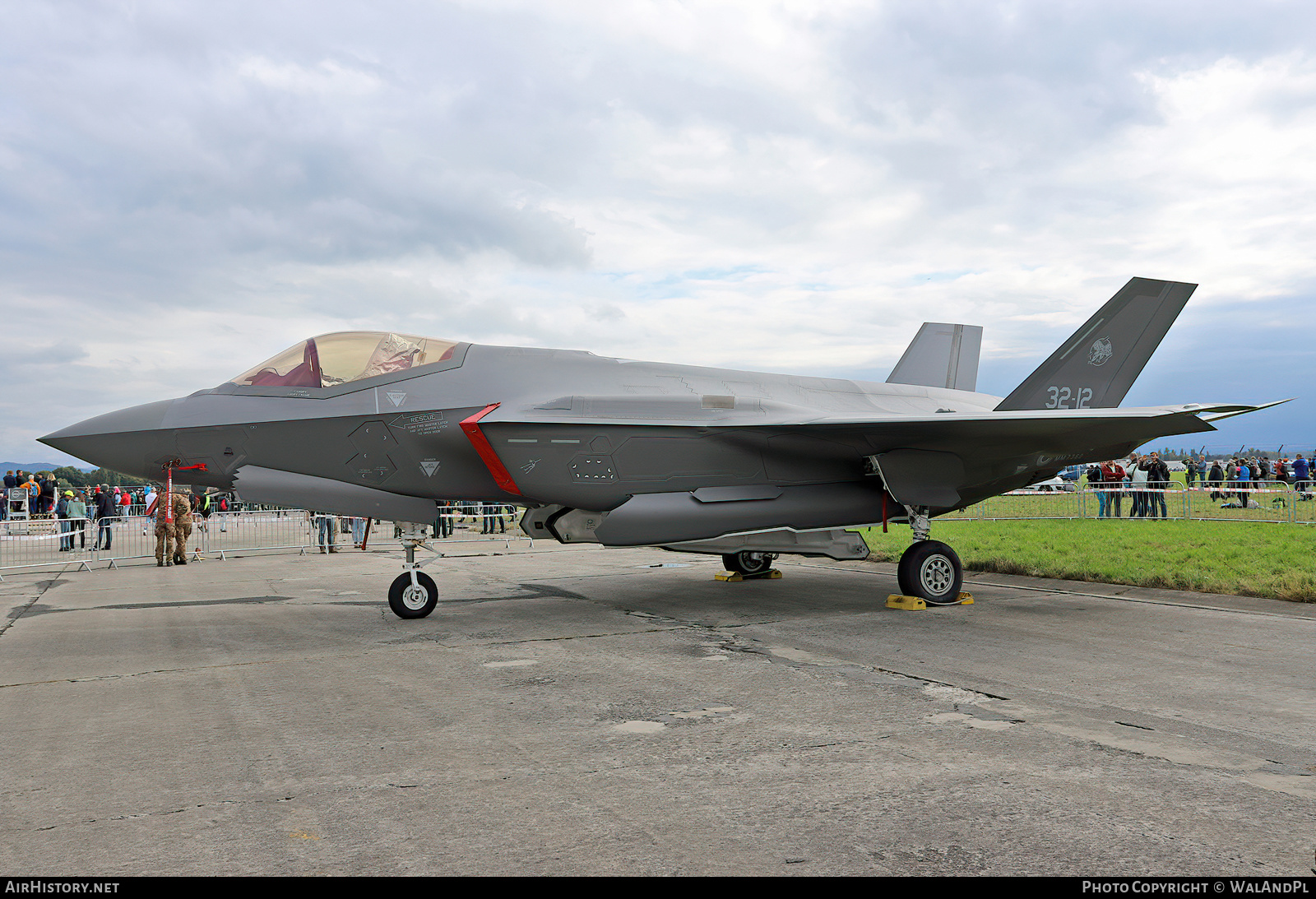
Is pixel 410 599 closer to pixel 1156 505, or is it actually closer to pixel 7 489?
pixel 1156 505

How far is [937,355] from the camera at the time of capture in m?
14.9

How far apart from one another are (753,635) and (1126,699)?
2.89 metres

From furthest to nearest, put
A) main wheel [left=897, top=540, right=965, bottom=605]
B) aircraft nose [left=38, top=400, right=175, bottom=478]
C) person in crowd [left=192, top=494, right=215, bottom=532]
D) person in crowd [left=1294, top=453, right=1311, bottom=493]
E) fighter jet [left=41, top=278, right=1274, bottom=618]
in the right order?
person in crowd [left=1294, top=453, right=1311, bottom=493]
person in crowd [left=192, top=494, right=215, bottom=532]
main wheel [left=897, top=540, right=965, bottom=605]
fighter jet [left=41, top=278, right=1274, bottom=618]
aircraft nose [left=38, top=400, right=175, bottom=478]

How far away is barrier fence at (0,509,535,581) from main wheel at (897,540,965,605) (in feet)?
34.8

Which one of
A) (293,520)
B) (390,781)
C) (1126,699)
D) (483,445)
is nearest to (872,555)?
(483,445)

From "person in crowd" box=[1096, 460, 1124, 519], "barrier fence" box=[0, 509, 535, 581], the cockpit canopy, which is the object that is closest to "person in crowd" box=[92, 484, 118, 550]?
"barrier fence" box=[0, 509, 535, 581]

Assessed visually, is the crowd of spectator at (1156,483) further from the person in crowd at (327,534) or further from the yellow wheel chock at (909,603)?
the person in crowd at (327,534)

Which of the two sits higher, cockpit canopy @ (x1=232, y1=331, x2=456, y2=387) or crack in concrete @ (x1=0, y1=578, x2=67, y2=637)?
cockpit canopy @ (x1=232, y1=331, x2=456, y2=387)

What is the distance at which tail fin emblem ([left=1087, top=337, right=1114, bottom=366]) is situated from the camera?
33.9ft

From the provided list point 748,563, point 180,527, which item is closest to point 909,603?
point 748,563

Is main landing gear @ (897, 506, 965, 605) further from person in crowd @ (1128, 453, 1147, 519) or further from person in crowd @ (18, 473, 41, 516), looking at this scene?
person in crowd @ (18, 473, 41, 516)

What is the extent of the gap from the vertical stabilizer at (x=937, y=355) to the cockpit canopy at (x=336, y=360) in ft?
30.7

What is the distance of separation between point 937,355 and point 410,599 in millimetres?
10568

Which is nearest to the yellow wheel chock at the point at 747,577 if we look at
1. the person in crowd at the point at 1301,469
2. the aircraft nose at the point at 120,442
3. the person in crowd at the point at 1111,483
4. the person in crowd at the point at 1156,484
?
the aircraft nose at the point at 120,442
